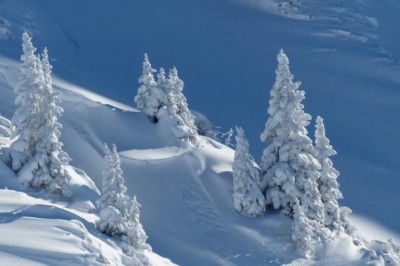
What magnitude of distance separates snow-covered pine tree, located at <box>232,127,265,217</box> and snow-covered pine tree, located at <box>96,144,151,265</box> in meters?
8.42

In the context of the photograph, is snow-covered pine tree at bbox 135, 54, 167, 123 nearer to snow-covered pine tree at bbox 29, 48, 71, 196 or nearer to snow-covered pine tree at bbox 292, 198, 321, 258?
snow-covered pine tree at bbox 29, 48, 71, 196

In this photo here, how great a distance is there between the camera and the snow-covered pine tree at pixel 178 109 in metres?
37.9

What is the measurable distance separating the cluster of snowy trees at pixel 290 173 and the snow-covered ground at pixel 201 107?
1023 millimetres

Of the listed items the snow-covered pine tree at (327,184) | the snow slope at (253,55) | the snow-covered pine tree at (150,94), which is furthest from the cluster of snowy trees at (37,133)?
the snow slope at (253,55)

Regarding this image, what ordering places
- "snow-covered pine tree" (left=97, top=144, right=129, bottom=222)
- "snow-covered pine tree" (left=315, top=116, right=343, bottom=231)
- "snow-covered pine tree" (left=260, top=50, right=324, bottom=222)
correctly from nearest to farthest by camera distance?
"snow-covered pine tree" (left=97, top=144, right=129, bottom=222), "snow-covered pine tree" (left=260, top=50, right=324, bottom=222), "snow-covered pine tree" (left=315, top=116, right=343, bottom=231)

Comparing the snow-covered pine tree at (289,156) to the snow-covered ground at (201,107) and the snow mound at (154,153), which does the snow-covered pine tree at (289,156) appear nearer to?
the snow-covered ground at (201,107)

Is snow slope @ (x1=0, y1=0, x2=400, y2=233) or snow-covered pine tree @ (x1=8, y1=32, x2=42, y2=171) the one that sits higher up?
snow slope @ (x1=0, y1=0, x2=400, y2=233)

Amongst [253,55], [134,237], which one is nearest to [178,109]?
[134,237]

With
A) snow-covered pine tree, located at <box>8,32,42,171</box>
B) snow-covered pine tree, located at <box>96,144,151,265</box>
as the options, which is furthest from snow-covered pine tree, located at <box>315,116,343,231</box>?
snow-covered pine tree, located at <box>8,32,42,171</box>

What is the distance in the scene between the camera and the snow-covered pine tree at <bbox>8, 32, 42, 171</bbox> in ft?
94.5

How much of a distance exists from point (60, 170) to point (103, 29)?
45.4 metres

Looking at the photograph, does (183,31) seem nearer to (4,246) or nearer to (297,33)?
(297,33)

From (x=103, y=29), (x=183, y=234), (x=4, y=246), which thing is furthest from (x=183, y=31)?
(x=4, y=246)

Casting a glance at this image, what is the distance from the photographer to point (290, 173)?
33938 mm
